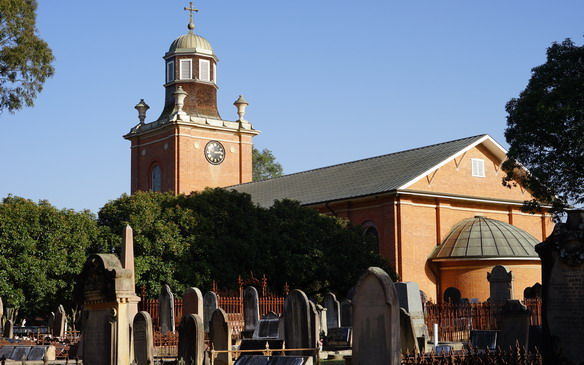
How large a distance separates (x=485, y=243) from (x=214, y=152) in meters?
22.7

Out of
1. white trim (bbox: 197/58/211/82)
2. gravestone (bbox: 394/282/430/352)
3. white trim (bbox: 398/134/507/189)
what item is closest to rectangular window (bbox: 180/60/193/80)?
white trim (bbox: 197/58/211/82)

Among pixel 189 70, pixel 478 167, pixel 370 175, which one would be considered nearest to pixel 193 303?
pixel 370 175

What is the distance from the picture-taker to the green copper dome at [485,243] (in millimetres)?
41906

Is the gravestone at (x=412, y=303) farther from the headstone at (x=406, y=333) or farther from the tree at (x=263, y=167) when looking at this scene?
the tree at (x=263, y=167)

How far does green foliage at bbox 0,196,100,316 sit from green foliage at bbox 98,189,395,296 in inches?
69.7

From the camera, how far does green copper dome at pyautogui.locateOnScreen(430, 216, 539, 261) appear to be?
41.9 metres

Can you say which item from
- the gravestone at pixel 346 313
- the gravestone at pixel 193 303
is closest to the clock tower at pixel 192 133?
the gravestone at pixel 346 313

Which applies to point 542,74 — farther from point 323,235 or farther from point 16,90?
point 16,90

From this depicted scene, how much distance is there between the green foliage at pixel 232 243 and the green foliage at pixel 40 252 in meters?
1.77

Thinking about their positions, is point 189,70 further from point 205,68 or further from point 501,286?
point 501,286

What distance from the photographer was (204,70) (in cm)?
5906

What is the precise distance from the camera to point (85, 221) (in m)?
34.9

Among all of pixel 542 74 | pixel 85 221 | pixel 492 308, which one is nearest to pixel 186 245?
pixel 85 221

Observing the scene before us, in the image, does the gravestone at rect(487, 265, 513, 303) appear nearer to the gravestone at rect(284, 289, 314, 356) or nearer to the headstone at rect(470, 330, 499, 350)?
the headstone at rect(470, 330, 499, 350)
